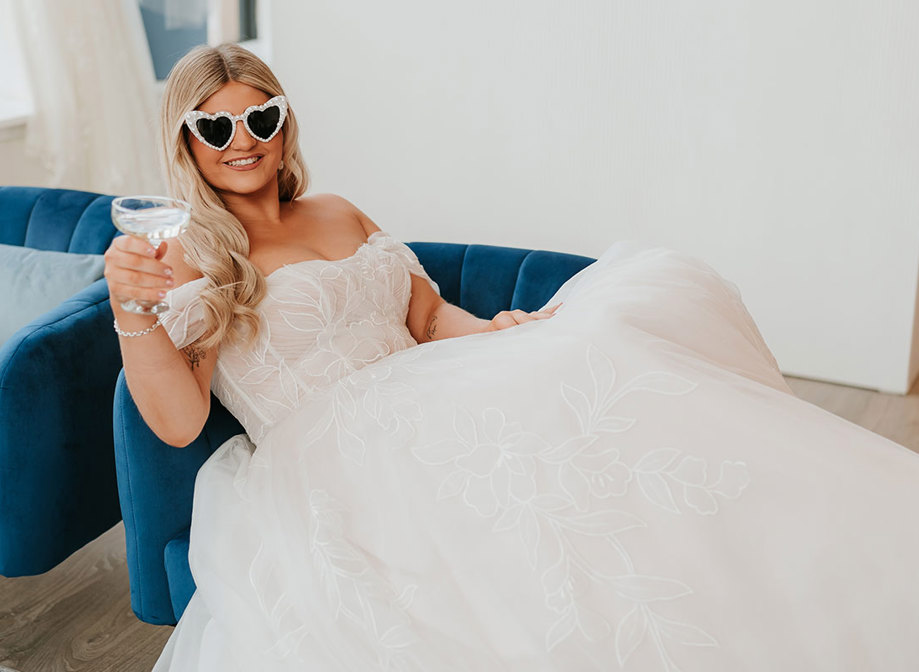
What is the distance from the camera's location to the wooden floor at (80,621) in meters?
1.92

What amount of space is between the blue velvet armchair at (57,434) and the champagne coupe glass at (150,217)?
2.40 feet

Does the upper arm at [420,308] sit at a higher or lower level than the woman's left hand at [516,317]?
lower

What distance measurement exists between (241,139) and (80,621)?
1123 mm

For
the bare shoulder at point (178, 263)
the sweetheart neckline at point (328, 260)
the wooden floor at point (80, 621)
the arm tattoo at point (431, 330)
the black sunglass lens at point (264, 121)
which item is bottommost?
the wooden floor at point (80, 621)

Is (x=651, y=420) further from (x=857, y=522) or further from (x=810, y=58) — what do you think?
(x=810, y=58)

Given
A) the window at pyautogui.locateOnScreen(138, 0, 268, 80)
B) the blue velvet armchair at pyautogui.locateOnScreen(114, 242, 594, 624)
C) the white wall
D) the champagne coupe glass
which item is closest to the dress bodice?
the blue velvet armchair at pyautogui.locateOnScreen(114, 242, 594, 624)

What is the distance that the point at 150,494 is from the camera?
1.56m

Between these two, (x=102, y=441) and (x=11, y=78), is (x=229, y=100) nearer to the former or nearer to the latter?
(x=102, y=441)

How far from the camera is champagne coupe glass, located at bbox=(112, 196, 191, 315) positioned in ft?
3.84

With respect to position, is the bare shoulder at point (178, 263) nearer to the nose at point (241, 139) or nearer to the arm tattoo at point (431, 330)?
the nose at point (241, 139)

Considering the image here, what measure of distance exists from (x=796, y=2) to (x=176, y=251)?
89.0 inches

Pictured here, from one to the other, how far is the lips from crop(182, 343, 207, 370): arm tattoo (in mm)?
361

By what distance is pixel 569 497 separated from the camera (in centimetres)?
123

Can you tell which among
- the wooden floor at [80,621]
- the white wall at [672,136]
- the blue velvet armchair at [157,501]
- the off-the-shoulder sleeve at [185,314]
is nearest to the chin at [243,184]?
the off-the-shoulder sleeve at [185,314]
